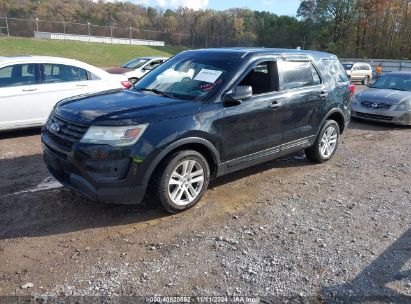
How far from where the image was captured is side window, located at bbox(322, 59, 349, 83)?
6230 millimetres

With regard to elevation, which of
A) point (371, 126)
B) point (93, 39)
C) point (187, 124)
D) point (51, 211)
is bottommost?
point (51, 211)

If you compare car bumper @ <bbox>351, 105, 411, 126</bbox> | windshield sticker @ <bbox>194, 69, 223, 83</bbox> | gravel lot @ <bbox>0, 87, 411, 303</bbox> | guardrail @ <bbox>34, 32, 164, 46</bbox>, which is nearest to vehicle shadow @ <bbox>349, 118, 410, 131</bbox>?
car bumper @ <bbox>351, 105, 411, 126</bbox>

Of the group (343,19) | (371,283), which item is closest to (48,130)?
(371,283)

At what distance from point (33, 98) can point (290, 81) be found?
469 centimetres

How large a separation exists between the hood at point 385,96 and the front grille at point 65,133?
8.37m

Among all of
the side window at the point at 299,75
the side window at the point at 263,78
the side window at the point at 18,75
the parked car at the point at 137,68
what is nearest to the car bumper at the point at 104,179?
the side window at the point at 263,78

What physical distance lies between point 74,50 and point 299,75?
37.7 metres

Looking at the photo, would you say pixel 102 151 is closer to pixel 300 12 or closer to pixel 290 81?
pixel 290 81

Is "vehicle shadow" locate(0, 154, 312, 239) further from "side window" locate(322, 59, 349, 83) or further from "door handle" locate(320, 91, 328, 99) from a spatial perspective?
"side window" locate(322, 59, 349, 83)

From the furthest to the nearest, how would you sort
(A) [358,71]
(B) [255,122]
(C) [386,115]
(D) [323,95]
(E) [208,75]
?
(A) [358,71]
(C) [386,115]
(D) [323,95]
(B) [255,122]
(E) [208,75]

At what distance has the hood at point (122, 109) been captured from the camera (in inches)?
153

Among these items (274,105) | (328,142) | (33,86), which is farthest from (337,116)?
(33,86)

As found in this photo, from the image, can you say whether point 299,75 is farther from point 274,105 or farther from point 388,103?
point 388,103

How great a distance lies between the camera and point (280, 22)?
68.0 meters
